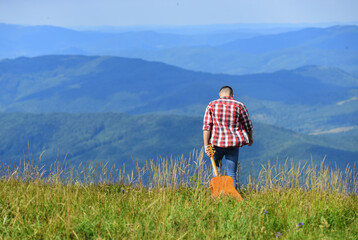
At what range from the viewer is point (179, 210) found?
5137mm

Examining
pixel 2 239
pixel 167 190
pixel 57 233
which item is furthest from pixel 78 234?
pixel 167 190

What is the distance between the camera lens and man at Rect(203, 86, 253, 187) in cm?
622

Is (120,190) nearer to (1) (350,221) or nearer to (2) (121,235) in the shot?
(2) (121,235)

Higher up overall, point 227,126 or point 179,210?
point 227,126

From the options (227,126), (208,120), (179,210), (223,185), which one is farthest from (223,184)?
(179,210)

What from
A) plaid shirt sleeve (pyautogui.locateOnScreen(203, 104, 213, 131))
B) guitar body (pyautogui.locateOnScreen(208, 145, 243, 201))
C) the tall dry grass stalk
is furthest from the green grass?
plaid shirt sleeve (pyautogui.locateOnScreen(203, 104, 213, 131))

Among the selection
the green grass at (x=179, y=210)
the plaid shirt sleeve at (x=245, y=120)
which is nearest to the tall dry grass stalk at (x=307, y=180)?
the green grass at (x=179, y=210)

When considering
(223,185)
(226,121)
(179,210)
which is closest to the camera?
(179,210)

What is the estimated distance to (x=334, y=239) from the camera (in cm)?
455

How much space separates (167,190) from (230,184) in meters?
0.84

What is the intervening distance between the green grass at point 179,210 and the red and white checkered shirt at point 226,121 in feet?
1.72

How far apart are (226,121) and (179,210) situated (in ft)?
5.35

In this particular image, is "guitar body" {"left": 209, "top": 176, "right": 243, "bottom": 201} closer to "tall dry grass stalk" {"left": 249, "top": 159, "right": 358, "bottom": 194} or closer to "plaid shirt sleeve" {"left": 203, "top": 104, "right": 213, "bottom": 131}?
"tall dry grass stalk" {"left": 249, "top": 159, "right": 358, "bottom": 194}

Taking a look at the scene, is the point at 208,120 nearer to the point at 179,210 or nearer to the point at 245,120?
the point at 245,120
